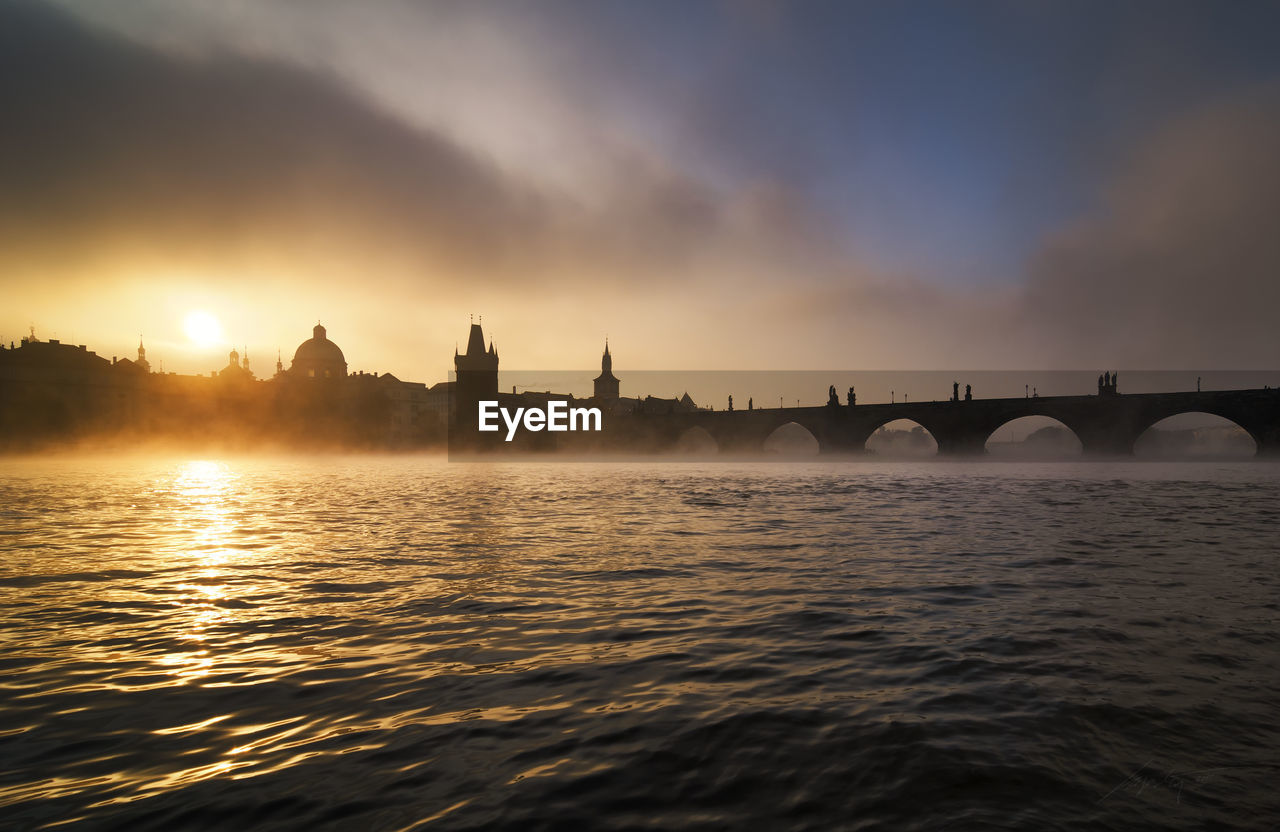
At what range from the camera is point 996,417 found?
73250 millimetres

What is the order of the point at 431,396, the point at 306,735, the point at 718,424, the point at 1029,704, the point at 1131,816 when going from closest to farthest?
the point at 1131,816 < the point at 306,735 < the point at 1029,704 < the point at 718,424 < the point at 431,396

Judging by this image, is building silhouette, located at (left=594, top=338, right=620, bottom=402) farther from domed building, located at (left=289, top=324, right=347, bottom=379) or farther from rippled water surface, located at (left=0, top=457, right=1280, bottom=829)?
rippled water surface, located at (left=0, top=457, right=1280, bottom=829)

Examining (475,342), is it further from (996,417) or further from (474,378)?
(996,417)

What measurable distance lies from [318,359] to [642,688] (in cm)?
14140

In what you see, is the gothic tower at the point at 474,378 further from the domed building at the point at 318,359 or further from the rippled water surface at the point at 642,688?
the rippled water surface at the point at 642,688

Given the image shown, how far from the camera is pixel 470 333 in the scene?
11875 cm

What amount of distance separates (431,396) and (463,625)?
483 feet

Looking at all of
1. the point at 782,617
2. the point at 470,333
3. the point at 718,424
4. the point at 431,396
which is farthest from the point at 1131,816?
the point at 431,396

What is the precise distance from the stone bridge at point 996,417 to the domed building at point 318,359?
71988 millimetres

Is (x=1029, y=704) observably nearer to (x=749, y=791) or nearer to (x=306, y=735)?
(x=749, y=791)

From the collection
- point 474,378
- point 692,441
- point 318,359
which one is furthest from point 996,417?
point 318,359

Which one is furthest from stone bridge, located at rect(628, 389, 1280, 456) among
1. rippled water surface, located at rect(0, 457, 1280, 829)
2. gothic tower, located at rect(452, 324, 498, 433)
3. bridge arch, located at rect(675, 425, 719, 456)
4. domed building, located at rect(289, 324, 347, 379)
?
domed building, located at rect(289, 324, 347, 379)

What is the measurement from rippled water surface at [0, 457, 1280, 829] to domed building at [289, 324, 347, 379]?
129m

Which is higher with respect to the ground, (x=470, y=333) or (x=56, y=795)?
(x=470, y=333)
